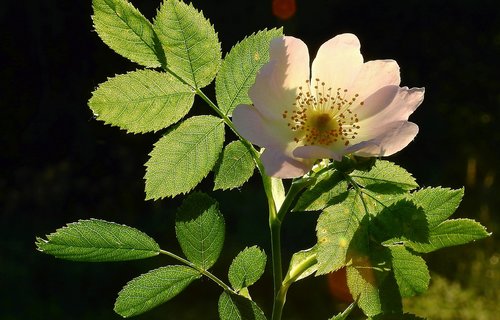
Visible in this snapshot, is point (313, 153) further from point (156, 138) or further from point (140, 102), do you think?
point (156, 138)

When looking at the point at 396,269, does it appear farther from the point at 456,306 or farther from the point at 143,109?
the point at 456,306

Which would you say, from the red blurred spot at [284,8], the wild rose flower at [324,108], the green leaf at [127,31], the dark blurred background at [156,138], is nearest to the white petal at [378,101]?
the wild rose flower at [324,108]

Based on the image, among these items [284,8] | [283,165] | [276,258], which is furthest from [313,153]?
[284,8]

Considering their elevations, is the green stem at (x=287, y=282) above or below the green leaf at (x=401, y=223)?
below

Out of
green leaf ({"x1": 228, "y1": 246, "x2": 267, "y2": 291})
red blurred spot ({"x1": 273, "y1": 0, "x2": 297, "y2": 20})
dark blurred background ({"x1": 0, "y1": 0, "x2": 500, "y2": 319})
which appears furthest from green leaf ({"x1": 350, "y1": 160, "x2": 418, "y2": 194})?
red blurred spot ({"x1": 273, "y1": 0, "x2": 297, "y2": 20})

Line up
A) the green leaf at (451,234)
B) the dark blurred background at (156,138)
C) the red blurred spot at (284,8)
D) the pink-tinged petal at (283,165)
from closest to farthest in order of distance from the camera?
the pink-tinged petal at (283,165) < the green leaf at (451,234) < the dark blurred background at (156,138) < the red blurred spot at (284,8)

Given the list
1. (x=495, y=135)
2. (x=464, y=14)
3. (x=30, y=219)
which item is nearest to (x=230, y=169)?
(x=30, y=219)

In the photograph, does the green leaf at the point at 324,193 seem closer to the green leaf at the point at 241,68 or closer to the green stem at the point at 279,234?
the green stem at the point at 279,234
